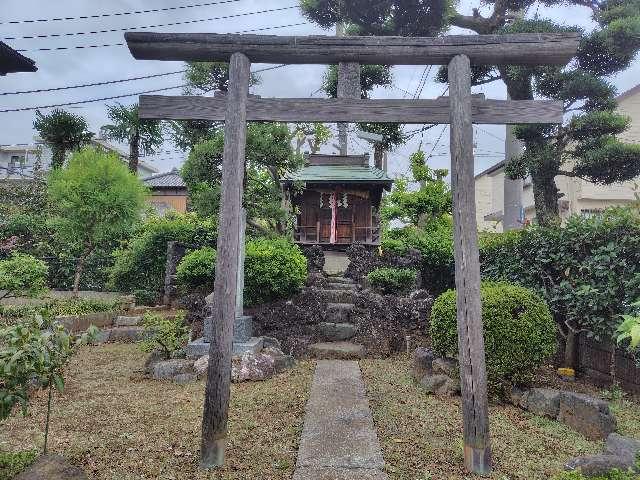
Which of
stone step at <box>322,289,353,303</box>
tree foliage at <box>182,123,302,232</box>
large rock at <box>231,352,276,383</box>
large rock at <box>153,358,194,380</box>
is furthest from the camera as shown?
tree foliage at <box>182,123,302,232</box>

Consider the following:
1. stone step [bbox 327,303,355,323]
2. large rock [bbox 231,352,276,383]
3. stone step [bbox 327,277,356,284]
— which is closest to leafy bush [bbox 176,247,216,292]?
stone step [bbox 327,303,355,323]

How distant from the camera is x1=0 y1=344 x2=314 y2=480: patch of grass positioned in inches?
142

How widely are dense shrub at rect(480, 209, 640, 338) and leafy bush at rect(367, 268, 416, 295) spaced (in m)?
3.98

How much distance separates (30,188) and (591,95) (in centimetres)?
2231

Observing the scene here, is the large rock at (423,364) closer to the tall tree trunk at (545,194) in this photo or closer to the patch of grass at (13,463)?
the patch of grass at (13,463)

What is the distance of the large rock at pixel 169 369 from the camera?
6.80m

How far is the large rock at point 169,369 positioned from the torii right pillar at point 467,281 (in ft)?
15.2

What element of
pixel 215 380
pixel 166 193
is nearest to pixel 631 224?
pixel 215 380

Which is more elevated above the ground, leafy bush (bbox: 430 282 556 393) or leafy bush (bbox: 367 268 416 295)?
leafy bush (bbox: 367 268 416 295)

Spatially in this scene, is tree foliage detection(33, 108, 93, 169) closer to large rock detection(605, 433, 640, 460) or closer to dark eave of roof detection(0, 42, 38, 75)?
dark eave of roof detection(0, 42, 38, 75)

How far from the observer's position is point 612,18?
39.7 feet

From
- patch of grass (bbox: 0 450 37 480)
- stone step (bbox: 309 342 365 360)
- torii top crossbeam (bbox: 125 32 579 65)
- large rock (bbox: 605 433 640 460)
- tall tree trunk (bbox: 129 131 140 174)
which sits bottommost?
stone step (bbox: 309 342 365 360)

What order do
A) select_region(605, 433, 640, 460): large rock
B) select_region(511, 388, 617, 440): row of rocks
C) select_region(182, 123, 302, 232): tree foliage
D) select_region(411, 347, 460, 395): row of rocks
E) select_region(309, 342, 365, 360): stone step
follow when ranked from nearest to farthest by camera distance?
select_region(605, 433, 640, 460): large rock, select_region(511, 388, 617, 440): row of rocks, select_region(411, 347, 460, 395): row of rocks, select_region(309, 342, 365, 360): stone step, select_region(182, 123, 302, 232): tree foliage

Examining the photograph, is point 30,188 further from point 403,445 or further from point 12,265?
point 403,445
